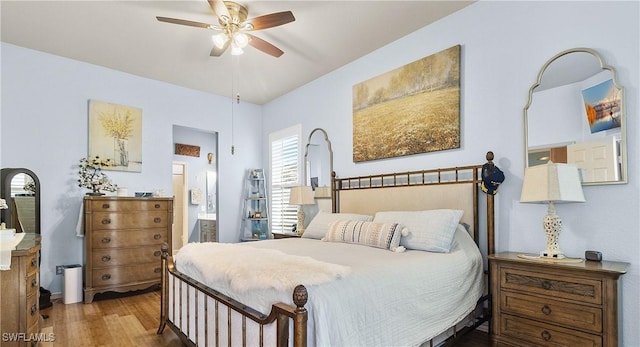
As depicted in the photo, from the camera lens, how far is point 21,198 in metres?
3.66

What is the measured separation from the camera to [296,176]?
5137mm

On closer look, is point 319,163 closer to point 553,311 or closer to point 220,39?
point 220,39

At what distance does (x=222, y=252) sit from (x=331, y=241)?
43.8 inches

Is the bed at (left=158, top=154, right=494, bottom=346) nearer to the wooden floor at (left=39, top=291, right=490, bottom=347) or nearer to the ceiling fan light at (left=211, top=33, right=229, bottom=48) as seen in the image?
the wooden floor at (left=39, top=291, right=490, bottom=347)

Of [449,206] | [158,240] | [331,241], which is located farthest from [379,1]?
[158,240]

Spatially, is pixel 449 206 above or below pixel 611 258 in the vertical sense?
above

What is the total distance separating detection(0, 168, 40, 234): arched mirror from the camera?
11.6 ft

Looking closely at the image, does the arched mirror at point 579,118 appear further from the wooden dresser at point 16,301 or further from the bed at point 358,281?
the wooden dresser at point 16,301

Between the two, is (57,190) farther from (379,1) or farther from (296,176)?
(379,1)

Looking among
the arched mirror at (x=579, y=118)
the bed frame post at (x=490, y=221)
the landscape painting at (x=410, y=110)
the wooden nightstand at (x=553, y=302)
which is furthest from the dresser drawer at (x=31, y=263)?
the arched mirror at (x=579, y=118)

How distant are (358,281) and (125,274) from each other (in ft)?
11.5

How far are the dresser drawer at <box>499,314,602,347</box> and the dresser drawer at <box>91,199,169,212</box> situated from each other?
4.00 metres

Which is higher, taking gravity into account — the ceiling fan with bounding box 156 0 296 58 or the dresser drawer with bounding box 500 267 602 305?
the ceiling fan with bounding box 156 0 296 58

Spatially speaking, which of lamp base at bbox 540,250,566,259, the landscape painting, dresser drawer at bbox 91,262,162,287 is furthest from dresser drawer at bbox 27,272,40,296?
lamp base at bbox 540,250,566,259
